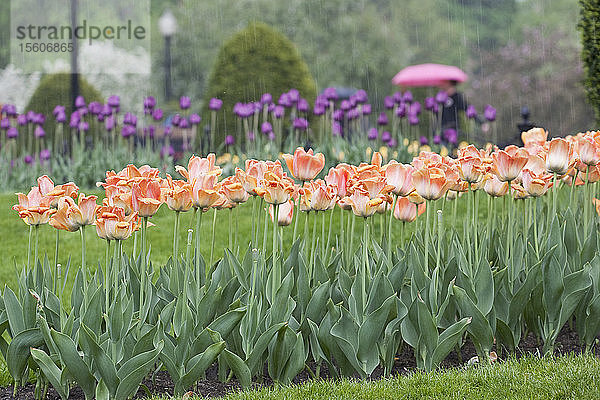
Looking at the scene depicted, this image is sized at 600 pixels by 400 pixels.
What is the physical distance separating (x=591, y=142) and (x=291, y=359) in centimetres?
152

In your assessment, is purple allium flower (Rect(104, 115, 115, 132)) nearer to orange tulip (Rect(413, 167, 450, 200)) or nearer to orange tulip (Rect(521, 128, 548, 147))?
orange tulip (Rect(521, 128, 548, 147))

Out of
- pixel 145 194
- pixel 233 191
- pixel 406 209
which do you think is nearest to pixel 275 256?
pixel 233 191

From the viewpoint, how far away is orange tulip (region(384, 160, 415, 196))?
2.68 metres

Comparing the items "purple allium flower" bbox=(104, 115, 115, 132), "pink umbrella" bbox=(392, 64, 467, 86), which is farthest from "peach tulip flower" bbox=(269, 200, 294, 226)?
"pink umbrella" bbox=(392, 64, 467, 86)

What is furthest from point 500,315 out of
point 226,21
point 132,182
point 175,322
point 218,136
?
point 226,21

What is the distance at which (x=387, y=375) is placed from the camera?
2768 millimetres

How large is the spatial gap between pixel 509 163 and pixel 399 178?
0.42m

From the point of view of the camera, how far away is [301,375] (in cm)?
288

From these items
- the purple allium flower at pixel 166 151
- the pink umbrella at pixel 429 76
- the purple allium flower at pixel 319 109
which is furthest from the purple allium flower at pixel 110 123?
the pink umbrella at pixel 429 76

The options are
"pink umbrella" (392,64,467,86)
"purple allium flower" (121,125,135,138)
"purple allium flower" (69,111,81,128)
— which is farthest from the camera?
"pink umbrella" (392,64,467,86)

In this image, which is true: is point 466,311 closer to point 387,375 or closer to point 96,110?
point 387,375

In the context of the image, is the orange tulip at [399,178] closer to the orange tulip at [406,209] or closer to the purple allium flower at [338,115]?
the orange tulip at [406,209]

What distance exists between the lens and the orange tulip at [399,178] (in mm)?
2676

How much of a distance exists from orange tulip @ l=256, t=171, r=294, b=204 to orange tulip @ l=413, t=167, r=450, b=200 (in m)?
0.48
